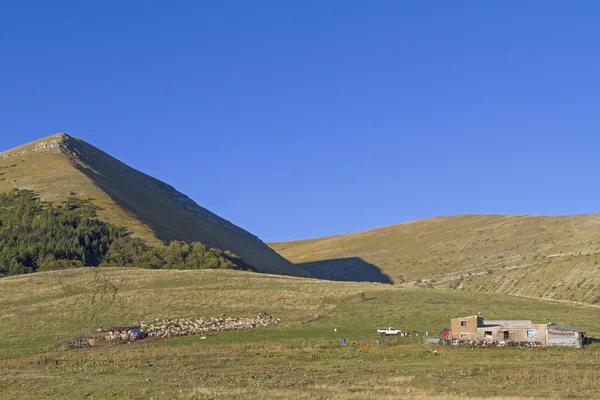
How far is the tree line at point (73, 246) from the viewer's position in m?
113

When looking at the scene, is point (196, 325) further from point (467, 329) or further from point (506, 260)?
point (506, 260)

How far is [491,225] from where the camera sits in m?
188

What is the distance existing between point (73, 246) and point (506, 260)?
7880 centimetres

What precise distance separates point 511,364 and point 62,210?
9743 cm

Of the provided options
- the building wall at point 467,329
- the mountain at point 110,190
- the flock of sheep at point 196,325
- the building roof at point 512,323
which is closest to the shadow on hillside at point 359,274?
the mountain at point 110,190

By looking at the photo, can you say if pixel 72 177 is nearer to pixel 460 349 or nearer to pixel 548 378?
pixel 460 349

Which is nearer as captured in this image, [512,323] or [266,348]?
[266,348]

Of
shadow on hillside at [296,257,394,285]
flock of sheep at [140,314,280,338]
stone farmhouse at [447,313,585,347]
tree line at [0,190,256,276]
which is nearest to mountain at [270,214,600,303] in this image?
shadow on hillside at [296,257,394,285]

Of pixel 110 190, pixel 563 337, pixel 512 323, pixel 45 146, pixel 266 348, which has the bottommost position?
pixel 266 348

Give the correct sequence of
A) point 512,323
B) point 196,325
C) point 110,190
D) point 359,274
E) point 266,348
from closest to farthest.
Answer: point 266,348, point 512,323, point 196,325, point 110,190, point 359,274

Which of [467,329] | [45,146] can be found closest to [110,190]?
[45,146]

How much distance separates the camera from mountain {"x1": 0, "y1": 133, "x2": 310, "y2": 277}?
13562 cm

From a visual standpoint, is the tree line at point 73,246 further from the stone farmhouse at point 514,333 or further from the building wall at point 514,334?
the building wall at point 514,334

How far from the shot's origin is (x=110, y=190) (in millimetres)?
150625
